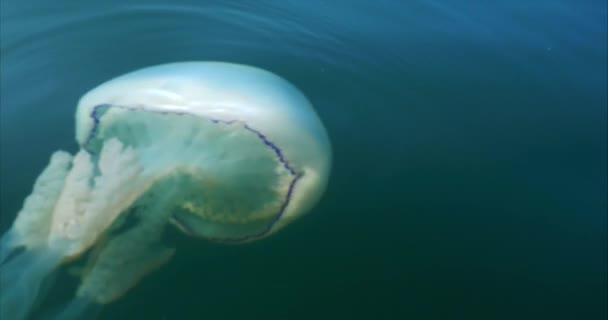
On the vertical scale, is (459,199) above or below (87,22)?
below

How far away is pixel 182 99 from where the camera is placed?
358cm

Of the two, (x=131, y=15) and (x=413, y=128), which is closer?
(x=413, y=128)

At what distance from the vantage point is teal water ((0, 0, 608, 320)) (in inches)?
129

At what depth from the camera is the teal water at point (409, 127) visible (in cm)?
329

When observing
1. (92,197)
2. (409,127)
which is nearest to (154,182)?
(92,197)

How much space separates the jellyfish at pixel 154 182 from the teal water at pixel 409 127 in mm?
116

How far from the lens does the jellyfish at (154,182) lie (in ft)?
10.0

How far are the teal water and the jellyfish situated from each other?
0.38 ft

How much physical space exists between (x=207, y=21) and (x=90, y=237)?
2412 mm

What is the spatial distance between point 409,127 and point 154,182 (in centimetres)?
182

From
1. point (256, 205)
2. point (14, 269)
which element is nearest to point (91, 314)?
point (14, 269)

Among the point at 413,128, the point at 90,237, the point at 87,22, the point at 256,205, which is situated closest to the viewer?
the point at 90,237

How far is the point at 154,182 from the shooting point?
3375 mm

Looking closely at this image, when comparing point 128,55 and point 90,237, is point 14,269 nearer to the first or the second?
point 90,237
